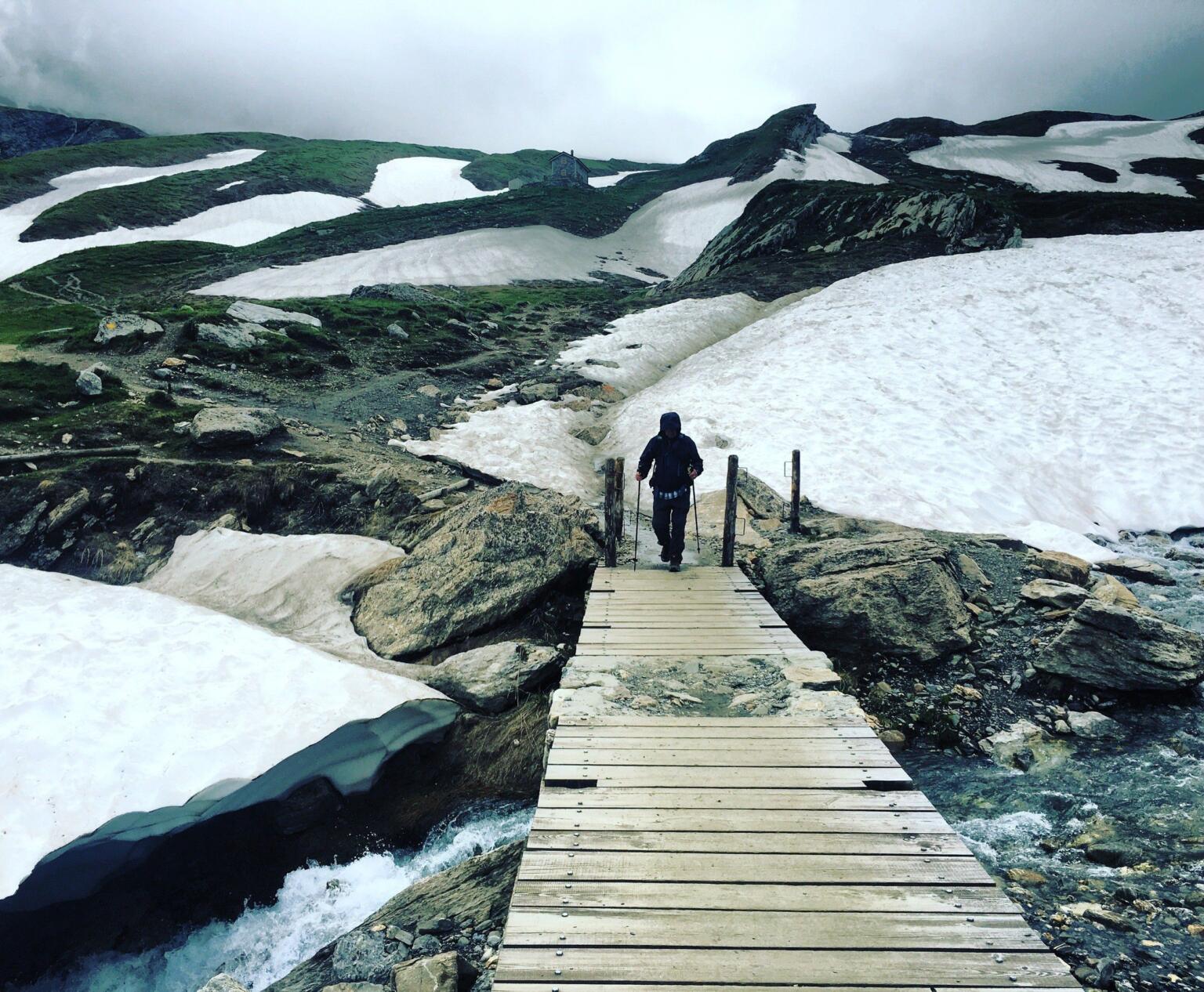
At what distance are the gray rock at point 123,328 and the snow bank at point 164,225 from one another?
52635 millimetres

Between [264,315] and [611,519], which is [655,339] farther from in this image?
[611,519]

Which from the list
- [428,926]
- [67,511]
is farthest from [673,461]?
[67,511]

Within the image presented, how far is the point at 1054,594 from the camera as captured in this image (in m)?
10.7

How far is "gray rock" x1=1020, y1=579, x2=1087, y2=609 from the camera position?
10.6m

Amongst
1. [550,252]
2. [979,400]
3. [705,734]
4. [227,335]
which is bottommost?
[705,734]

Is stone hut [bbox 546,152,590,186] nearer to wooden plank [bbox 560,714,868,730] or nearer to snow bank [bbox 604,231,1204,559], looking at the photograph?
snow bank [bbox 604,231,1204,559]

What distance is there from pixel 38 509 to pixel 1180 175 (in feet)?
316

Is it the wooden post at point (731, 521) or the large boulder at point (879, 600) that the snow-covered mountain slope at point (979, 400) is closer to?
the wooden post at point (731, 521)

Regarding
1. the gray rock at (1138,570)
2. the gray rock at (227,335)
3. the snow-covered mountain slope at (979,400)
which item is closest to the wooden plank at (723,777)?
the gray rock at (1138,570)

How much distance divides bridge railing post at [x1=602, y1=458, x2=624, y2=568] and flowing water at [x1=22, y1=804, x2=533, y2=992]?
17.1ft

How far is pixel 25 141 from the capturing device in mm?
154625

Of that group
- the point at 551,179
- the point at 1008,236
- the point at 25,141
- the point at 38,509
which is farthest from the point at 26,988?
the point at 25,141

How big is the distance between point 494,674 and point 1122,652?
8.35m

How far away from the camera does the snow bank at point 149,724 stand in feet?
22.2
